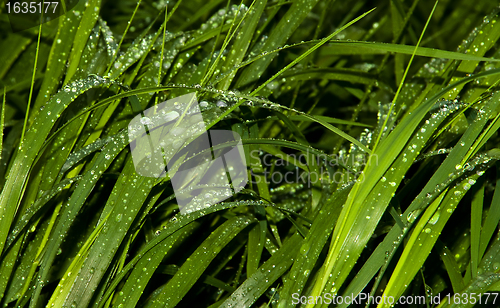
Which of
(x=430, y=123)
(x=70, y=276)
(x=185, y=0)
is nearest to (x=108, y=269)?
(x=70, y=276)

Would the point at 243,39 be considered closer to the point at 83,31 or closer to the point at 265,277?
the point at 83,31

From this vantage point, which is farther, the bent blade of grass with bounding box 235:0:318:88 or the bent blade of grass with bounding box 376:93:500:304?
the bent blade of grass with bounding box 235:0:318:88

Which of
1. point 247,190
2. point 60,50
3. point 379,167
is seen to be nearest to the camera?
point 379,167

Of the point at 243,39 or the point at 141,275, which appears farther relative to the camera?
the point at 243,39

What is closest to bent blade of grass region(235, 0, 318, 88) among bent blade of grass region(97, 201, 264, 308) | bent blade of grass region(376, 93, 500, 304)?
bent blade of grass region(97, 201, 264, 308)

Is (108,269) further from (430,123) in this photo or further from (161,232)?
(430,123)

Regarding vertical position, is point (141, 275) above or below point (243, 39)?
below

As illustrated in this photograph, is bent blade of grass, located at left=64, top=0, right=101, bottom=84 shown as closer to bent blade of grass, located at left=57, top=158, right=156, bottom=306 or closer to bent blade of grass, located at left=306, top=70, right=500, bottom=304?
bent blade of grass, located at left=57, top=158, right=156, bottom=306

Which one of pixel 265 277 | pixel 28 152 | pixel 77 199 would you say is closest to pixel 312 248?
pixel 265 277
